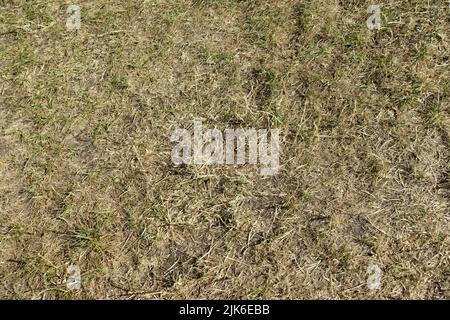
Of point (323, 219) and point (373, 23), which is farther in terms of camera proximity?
point (373, 23)

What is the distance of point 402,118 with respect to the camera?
2.84 m

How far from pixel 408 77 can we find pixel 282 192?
3.51 ft

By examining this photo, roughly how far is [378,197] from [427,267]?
402 mm

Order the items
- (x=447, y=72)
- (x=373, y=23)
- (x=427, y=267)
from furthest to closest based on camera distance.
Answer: (x=373, y=23) < (x=447, y=72) < (x=427, y=267)

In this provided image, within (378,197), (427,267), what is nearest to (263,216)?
(378,197)

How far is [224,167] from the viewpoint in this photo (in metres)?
2.71

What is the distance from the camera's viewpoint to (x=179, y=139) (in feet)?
9.22

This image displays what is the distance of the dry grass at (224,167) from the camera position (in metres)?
2.44

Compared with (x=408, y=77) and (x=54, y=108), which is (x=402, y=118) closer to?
(x=408, y=77)

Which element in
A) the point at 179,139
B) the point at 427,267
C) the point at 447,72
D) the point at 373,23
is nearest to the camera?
the point at 427,267

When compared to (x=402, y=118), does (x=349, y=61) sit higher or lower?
higher

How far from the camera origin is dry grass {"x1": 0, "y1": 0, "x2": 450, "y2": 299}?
2439 mm

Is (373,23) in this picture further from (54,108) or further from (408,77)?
(54,108)

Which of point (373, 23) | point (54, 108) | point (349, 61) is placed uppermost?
point (373, 23)
